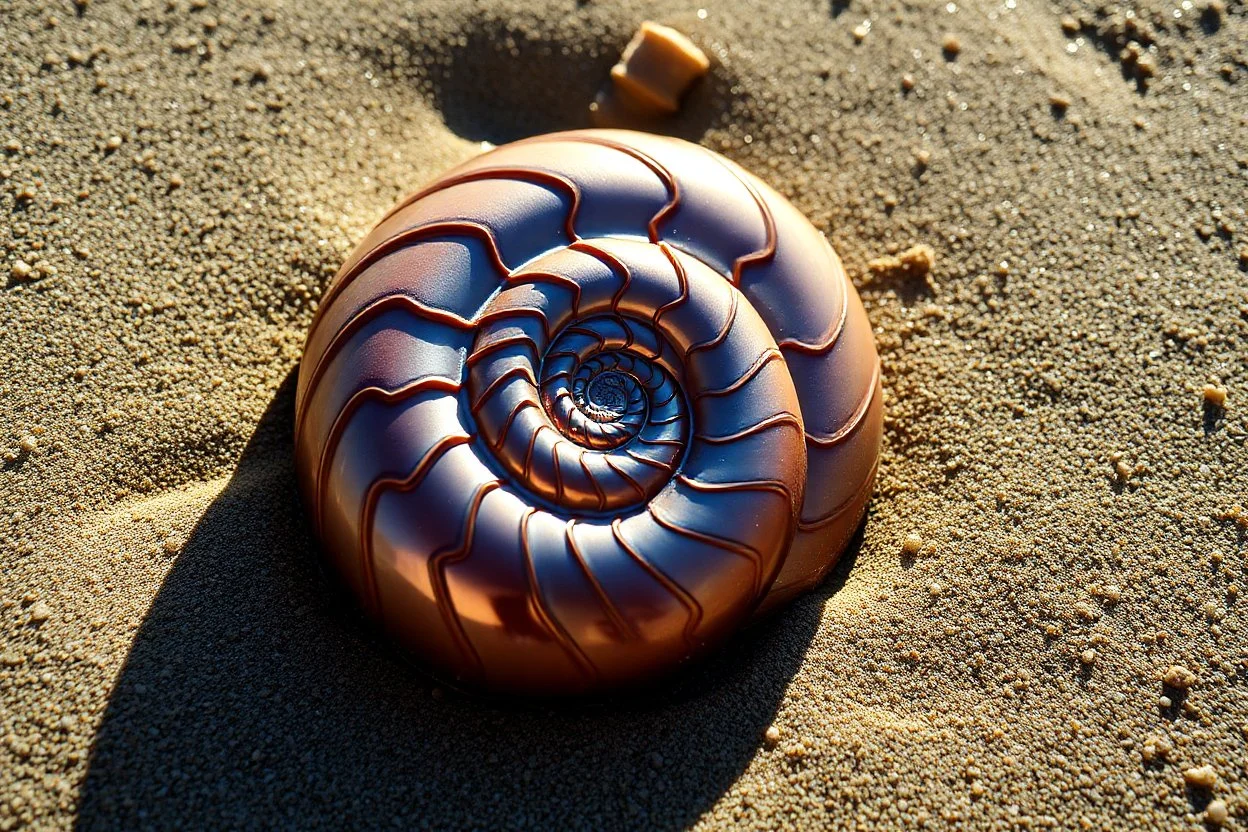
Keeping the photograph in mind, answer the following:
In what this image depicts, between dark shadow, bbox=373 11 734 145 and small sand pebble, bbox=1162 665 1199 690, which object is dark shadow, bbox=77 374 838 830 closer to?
small sand pebble, bbox=1162 665 1199 690

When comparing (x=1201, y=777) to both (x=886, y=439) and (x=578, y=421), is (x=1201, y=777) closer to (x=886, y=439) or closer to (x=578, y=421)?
(x=886, y=439)

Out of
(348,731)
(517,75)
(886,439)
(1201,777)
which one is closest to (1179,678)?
(1201,777)

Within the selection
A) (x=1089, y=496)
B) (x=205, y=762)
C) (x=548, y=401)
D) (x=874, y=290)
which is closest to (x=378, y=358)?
(x=548, y=401)

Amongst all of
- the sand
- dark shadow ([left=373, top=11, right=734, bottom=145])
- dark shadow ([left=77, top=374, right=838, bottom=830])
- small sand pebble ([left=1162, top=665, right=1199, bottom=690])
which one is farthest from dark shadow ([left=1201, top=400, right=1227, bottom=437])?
dark shadow ([left=373, top=11, right=734, bottom=145])

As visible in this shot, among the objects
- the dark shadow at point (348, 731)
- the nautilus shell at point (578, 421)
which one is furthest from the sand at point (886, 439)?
the nautilus shell at point (578, 421)

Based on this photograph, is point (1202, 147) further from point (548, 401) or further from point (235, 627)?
point (235, 627)

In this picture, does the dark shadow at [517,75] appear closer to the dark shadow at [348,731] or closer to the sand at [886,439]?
the sand at [886,439]
